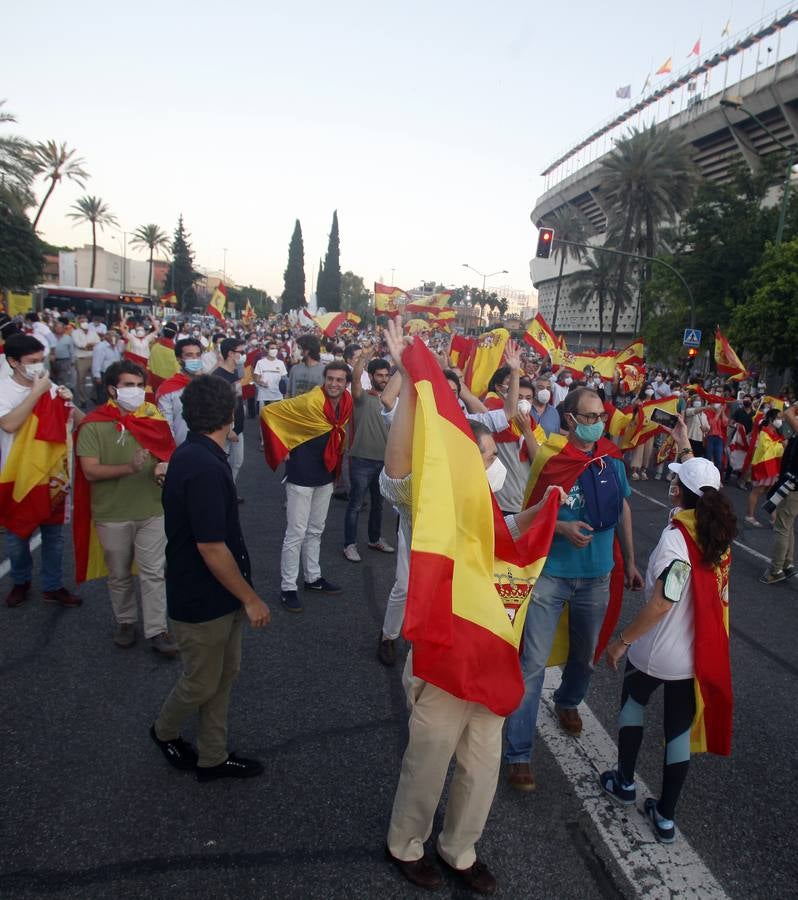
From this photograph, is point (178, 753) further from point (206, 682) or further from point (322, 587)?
point (322, 587)

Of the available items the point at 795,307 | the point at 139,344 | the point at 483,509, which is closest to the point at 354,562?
the point at 483,509

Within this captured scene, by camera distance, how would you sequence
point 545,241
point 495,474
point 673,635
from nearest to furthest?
point 673,635
point 495,474
point 545,241

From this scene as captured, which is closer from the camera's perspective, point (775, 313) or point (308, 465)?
point (308, 465)

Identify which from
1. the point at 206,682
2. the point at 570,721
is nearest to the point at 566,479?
the point at 570,721

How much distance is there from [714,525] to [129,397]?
3585 millimetres

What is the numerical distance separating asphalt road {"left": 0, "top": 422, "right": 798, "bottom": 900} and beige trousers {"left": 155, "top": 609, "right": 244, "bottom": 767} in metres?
0.22

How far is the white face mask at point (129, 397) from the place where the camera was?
424 centimetres

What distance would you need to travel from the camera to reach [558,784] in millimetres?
3150

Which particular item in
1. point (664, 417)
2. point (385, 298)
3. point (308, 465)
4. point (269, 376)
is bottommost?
point (308, 465)

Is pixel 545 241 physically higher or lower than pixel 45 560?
higher

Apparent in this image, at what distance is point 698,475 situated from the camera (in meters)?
2.82

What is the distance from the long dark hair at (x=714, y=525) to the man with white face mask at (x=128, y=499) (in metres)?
3.15

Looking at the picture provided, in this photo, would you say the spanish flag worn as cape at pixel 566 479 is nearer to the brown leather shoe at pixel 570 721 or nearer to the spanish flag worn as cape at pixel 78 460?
the brown leather shoe at pixel 570 721

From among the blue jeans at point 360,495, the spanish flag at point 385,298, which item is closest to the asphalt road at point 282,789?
the blue jeans at point 360,495
